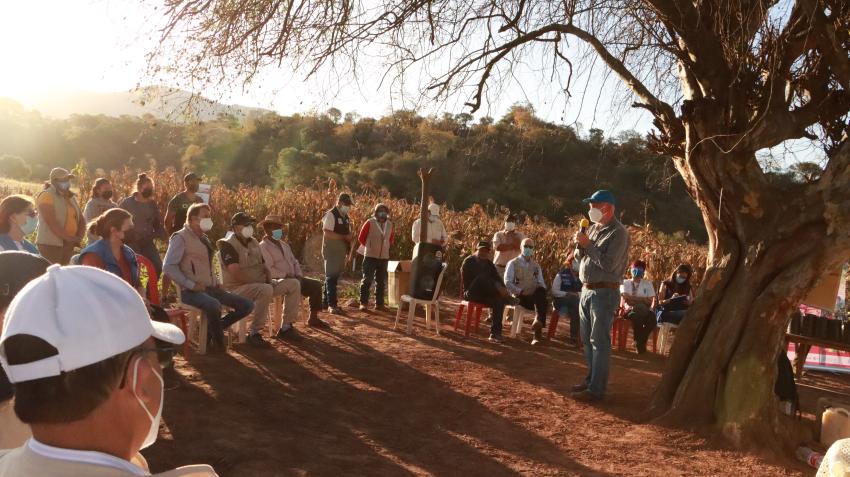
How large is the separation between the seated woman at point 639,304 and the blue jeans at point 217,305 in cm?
Answer: 547

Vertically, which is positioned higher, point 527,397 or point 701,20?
point 701,20

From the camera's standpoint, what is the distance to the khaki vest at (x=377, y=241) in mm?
11359

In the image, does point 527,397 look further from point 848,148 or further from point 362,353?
point 848,148

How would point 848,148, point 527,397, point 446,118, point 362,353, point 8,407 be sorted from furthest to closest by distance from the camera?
1. point 362,353
2. point 446,118
3. point 527,397
4. point 848,148
5. point 8,407

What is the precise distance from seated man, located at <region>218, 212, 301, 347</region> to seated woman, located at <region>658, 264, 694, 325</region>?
18.3ft

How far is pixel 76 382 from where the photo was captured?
56.1 inches

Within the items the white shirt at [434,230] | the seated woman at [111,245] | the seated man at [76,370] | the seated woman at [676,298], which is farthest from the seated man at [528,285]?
the seated man at [76,370]

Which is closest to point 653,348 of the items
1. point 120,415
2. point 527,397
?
point 527,397

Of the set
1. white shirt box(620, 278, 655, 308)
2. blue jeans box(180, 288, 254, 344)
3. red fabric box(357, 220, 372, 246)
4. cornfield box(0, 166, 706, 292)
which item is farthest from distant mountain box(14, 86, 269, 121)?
cornfield box(0, 166, 706, 292)

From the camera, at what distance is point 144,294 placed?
6988 millimetres

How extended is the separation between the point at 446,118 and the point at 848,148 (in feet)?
12.6

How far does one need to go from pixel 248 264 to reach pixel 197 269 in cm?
76

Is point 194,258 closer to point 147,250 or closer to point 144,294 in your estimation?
point 144,294

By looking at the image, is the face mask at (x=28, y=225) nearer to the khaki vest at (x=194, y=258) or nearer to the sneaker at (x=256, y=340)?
the khaki vest at (x=194, y=258)
